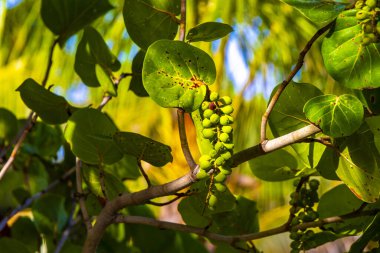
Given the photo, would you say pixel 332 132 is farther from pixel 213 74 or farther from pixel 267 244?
pixel 267 244

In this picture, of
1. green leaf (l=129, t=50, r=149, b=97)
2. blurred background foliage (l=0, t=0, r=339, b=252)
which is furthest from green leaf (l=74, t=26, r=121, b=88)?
blurred background foliage (l=0, t=0, r=339, b=252)

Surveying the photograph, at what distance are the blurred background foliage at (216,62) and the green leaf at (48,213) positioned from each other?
6.47ft

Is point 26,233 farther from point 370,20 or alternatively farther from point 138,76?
point 370,20

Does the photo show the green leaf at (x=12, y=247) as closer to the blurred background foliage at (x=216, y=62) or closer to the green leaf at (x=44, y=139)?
the green leaf at (x=44, y=139)

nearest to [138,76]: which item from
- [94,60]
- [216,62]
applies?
[94,60]

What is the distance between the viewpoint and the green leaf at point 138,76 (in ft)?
1.36

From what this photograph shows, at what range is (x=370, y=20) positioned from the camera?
0.76 feet

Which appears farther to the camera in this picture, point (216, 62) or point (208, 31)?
point (216, 62)

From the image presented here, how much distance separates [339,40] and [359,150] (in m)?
0.06

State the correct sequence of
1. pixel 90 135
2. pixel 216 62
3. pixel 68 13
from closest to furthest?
pixel 90 135, pixel 68 13, pixel 216 62

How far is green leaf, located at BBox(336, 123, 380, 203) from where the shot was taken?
0.27 m

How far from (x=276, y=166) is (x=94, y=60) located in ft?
0.50

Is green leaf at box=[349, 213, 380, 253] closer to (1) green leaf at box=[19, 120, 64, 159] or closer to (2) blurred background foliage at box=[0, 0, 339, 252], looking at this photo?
(1) green leaf at box=[19, 120, 64, 159]

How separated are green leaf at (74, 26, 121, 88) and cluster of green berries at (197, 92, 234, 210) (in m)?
0.15
